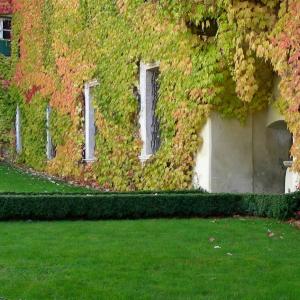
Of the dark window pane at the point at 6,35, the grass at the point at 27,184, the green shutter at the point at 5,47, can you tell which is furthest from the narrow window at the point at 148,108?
the dark window pane at the point at 6,35

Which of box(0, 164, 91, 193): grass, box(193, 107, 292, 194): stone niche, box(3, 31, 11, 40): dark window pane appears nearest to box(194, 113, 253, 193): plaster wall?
box(193, 107, 292, 194): stone niche

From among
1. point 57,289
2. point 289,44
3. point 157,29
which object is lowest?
point 57,289

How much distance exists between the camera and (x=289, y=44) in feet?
30.7

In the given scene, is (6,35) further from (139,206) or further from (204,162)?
(139,206)

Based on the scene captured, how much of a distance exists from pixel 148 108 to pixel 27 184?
389 centimetres

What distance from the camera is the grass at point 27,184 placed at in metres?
15.3

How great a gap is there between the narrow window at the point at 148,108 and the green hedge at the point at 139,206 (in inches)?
184

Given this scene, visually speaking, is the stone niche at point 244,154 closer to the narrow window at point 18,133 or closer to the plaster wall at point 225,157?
the plaster wall at point 225,157

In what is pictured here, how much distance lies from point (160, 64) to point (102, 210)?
15.9 feet

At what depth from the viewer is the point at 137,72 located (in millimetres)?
15500

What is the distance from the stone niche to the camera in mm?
A: 12781

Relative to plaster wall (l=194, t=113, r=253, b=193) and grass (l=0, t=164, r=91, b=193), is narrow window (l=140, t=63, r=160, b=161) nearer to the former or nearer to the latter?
grass (l=0, t=164, r=91, b=193)

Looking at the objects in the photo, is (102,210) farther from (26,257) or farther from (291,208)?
(26,257)

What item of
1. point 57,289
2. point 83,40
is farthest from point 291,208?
point 83,40
